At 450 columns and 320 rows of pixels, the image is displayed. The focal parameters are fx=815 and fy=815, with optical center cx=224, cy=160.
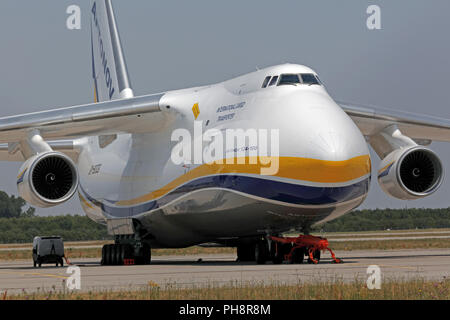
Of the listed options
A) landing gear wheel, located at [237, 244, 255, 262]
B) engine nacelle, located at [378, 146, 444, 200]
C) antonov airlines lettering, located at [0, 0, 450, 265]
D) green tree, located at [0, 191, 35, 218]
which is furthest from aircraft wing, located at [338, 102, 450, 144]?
green tree, located at [0, 191, 35, 218]

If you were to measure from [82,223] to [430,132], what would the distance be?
167 feet

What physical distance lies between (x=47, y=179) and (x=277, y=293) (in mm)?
11130

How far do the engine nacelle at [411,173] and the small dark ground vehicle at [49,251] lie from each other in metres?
10.2

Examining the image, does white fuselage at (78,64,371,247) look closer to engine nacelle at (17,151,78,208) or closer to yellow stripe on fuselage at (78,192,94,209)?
yellow stripe on fuselage at (78,192,94,209)

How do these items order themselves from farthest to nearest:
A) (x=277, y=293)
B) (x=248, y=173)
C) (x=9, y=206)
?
(x=9, y=206) < (x=248, y=173) < (x=277, y=293)

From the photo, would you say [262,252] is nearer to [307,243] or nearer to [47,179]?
[307,243]

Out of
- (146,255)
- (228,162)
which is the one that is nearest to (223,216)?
(228,162)

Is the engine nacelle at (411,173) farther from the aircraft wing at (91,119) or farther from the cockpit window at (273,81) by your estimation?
the aircraft wing at (91,119)

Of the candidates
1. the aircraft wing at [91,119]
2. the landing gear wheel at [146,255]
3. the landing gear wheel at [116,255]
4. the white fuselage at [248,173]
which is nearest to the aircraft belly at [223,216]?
the white fuselage at [248,173]

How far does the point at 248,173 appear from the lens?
1844cm

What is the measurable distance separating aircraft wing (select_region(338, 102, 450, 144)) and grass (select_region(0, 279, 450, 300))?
1136cm

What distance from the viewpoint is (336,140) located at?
17547 mm
